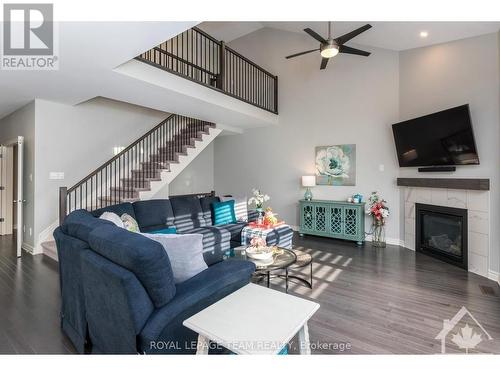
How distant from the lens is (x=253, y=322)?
4.17ft

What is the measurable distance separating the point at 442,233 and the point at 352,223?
4.55 feet

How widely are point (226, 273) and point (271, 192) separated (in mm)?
4843

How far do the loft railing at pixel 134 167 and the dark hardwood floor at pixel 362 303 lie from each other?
Result: 4.44ft

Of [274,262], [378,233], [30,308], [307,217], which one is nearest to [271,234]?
[274,262]

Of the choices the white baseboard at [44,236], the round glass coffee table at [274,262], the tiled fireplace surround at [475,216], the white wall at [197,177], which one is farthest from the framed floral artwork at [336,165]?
the white baseboard at [44,236]

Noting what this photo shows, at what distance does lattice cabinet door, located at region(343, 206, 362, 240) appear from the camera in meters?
4.91

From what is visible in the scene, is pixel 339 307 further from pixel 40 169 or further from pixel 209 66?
pixel 209 66

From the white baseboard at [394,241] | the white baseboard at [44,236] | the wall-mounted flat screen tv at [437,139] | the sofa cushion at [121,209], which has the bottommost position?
the white baseboard at [394,241]

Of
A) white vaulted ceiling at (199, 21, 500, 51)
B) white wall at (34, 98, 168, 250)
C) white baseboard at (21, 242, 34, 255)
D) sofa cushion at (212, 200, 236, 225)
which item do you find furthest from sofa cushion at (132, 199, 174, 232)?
white vaulted ceiling at (199, 21, 500, 51)

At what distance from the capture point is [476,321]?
7.71 feet

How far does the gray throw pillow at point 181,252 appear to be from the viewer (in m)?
1.76

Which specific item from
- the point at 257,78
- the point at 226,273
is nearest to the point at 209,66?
the point at 257,78

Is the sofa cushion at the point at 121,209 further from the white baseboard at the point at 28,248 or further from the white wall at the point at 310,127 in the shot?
the white wall at the point at 310,127
